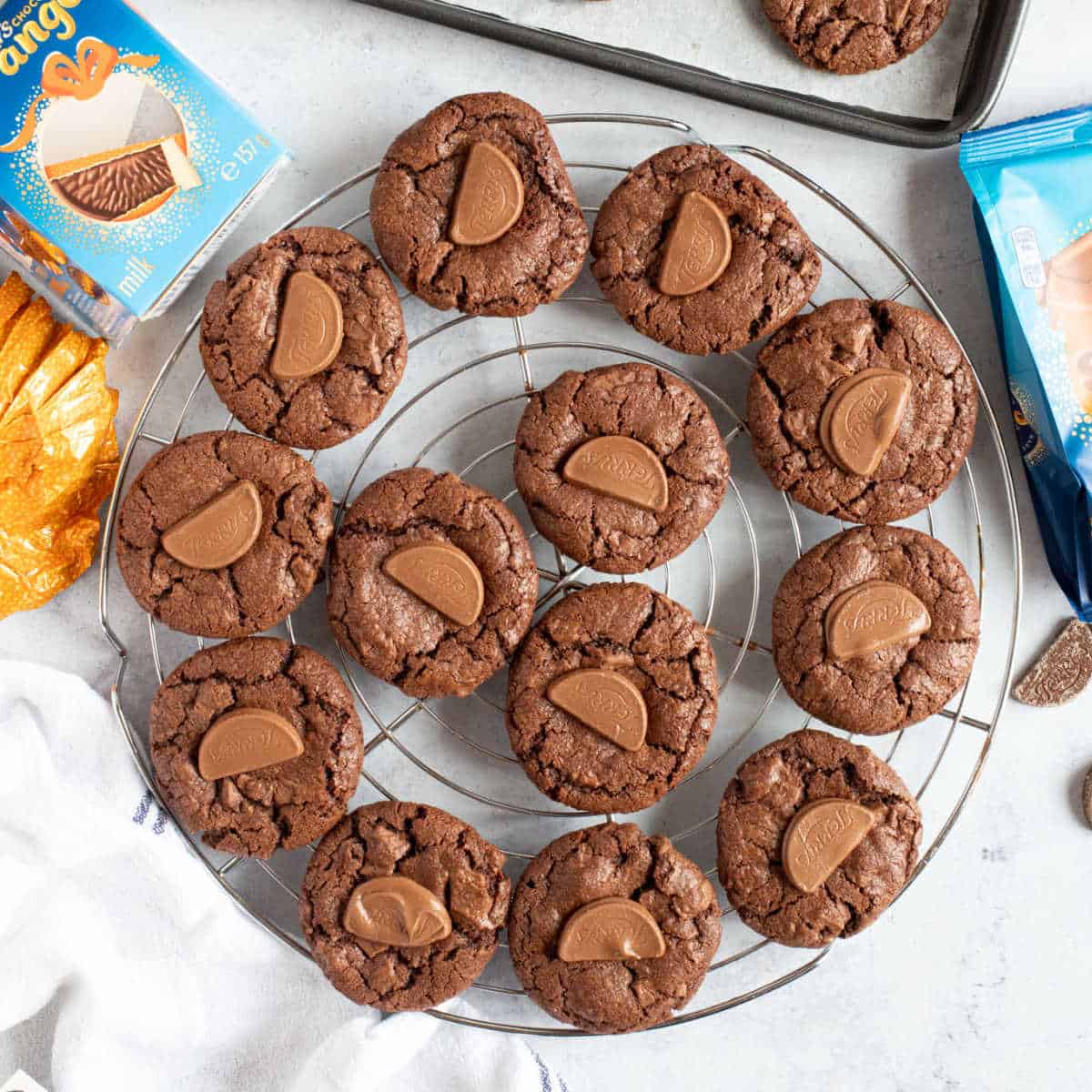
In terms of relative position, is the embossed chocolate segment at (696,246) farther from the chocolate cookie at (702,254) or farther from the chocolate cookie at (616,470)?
the chocolate cookie at (616,470)

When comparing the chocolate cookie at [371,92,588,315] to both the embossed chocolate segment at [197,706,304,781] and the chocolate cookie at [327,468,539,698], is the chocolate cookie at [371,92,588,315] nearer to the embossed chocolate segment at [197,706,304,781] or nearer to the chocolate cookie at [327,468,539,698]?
the chocolate cookie at [327,468,539,698]

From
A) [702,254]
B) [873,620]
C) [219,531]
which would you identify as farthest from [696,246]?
[219,531]

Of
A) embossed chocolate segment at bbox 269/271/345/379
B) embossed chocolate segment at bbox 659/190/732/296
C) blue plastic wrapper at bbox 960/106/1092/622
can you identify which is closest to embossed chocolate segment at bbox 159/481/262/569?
embossed chocolate segment at bbox 269/271/345/379

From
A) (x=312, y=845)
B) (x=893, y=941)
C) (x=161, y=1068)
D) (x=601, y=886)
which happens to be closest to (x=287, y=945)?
(x=312, y=845)

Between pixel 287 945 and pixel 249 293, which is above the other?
pixel 249 293


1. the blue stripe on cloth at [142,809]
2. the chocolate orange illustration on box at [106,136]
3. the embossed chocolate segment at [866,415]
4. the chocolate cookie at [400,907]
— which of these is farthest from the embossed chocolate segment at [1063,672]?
the chocolate orange illustration on box at [106,136]

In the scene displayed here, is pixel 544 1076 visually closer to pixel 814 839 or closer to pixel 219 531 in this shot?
pixel 814 839

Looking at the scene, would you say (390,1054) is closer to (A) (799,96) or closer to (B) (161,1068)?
(B) (161,1068)

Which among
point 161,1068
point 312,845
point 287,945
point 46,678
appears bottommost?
point 161,1068
